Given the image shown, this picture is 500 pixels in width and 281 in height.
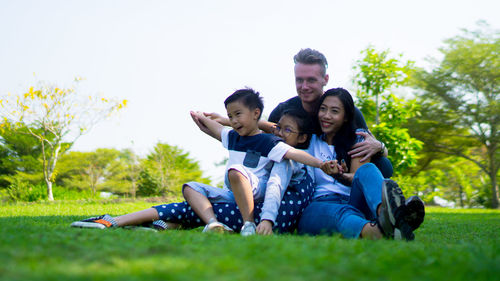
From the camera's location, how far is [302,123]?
368cm

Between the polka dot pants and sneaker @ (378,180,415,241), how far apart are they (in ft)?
2.65

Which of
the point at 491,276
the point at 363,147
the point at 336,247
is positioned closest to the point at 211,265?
the point at 336,247

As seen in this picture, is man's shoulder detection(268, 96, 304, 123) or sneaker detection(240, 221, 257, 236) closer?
sneaker detection(240, 221, 257, 236)

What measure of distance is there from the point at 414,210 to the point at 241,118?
1569 mm

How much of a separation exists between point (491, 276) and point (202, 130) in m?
3.04

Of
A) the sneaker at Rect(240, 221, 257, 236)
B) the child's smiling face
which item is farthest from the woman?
the child's smiling face

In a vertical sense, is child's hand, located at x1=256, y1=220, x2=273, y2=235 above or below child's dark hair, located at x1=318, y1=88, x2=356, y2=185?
below

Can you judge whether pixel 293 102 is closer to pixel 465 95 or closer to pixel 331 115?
pixel 331 115

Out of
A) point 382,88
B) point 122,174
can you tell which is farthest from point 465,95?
point 122,174

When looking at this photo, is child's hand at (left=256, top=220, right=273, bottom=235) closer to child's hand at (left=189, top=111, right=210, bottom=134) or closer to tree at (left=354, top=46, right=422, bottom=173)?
child's hand at (left=189, top=111, right=210, bottom=134)

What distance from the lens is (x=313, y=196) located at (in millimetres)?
3498

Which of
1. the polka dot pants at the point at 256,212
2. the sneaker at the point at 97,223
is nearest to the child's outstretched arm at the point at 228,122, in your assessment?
the polka dot pants at the point at 256,212

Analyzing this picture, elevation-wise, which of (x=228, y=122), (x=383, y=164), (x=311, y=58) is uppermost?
(x=311, y=58)

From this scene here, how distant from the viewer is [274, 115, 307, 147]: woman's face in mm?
3654
